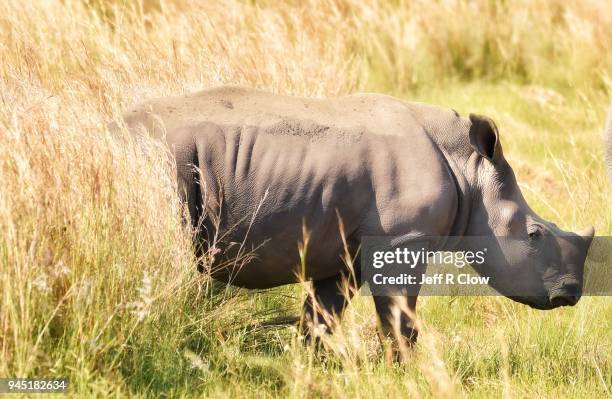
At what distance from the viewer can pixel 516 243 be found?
16.5 ft

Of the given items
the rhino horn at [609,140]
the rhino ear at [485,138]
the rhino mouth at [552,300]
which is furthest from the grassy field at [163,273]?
the rhino ear at [485,138]

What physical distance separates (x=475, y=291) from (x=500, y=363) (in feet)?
3.52

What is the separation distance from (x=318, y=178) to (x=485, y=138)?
0.84 metres

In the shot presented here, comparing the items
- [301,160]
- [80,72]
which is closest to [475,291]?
[301,160]

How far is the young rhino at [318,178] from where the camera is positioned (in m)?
4.49

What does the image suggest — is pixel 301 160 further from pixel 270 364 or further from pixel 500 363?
pixel 500 363

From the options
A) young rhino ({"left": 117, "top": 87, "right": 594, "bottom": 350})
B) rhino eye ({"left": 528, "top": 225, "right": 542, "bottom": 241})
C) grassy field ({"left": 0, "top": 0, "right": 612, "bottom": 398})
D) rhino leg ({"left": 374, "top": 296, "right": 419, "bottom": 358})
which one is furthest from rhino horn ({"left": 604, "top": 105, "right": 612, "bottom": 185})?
rhino leg ({"left": 374, "top": 296, "right": 419, "bottom": 358})

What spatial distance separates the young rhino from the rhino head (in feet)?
0.03

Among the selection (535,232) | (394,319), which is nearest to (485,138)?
(535,232)

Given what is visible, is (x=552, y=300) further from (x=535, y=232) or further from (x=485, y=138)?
(x=485, y=138)

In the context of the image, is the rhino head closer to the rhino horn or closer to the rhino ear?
the rhino ear

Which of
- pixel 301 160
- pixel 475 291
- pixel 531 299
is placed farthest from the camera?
pixel 475 291

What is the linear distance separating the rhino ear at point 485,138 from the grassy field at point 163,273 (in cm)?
83

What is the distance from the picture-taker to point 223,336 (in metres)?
4.61
